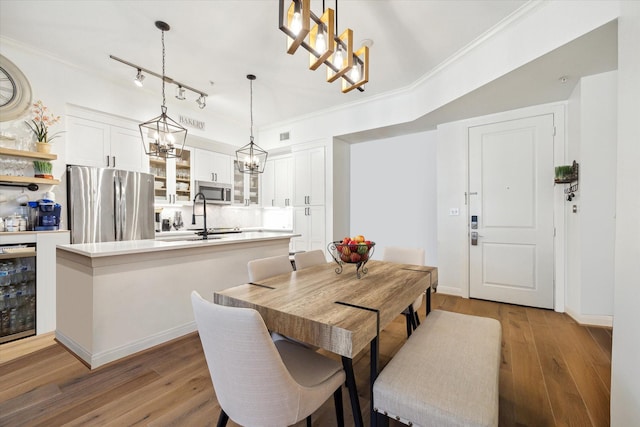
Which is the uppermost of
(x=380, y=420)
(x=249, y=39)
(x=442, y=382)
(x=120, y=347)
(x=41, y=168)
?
(x=249, y=39)

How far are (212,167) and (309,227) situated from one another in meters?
2.14

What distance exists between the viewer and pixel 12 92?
112 inches

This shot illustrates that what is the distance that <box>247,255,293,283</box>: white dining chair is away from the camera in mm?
1829

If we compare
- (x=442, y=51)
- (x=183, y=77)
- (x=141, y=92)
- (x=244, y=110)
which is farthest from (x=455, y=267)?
(x=141, y=92)

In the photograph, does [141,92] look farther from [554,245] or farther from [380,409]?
[554,245]

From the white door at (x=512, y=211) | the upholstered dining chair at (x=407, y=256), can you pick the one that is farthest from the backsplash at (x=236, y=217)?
the white door at (x=512, y=211)

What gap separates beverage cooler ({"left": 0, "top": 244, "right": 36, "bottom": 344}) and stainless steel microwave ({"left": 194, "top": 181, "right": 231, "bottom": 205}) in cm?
233

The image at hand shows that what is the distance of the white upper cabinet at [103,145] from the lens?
336cm

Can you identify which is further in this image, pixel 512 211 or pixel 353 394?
pixel 512 211

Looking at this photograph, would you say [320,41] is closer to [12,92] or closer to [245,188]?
[12,92]

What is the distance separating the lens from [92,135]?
350 centimetres

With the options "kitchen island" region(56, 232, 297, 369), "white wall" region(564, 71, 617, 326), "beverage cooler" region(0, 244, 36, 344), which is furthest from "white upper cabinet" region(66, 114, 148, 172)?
"white wall" region(564, 71, 617, 326)

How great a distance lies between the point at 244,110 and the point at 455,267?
421cm

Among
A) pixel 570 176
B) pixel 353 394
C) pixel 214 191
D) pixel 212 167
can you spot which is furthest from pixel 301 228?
pixel 353 394
